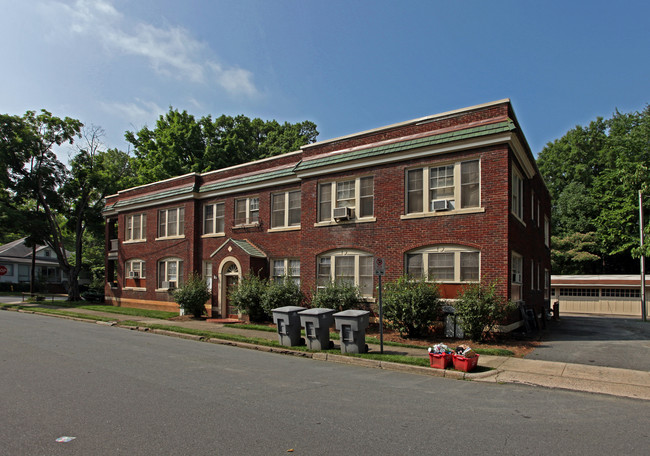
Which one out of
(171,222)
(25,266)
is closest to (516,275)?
(171,222)

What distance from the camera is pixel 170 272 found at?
25016mm

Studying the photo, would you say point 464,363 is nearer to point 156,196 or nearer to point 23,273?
point 156,196

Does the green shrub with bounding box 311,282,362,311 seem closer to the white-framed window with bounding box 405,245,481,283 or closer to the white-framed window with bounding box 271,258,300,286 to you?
the white-framed window with bounding box 405,245,481,283

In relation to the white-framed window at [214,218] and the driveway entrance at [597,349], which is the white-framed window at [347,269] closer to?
the driveway entrance at [597,349]

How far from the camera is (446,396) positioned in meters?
7.56

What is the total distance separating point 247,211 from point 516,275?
1232cm

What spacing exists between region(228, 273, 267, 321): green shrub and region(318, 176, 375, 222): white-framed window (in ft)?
12.4

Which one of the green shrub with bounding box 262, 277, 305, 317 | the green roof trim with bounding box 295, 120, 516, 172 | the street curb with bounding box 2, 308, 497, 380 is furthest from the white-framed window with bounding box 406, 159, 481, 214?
the street curb with bounding box 2, 308, 497, 380

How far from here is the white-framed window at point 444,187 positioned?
1438 centimetres

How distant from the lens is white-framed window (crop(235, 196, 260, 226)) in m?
21.5

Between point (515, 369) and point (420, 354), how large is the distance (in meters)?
2.39

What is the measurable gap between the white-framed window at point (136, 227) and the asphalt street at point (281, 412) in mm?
17429

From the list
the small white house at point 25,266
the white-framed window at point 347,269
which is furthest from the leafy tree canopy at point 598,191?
the small white house at point 25,266

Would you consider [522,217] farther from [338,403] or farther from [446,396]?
[338,403]
